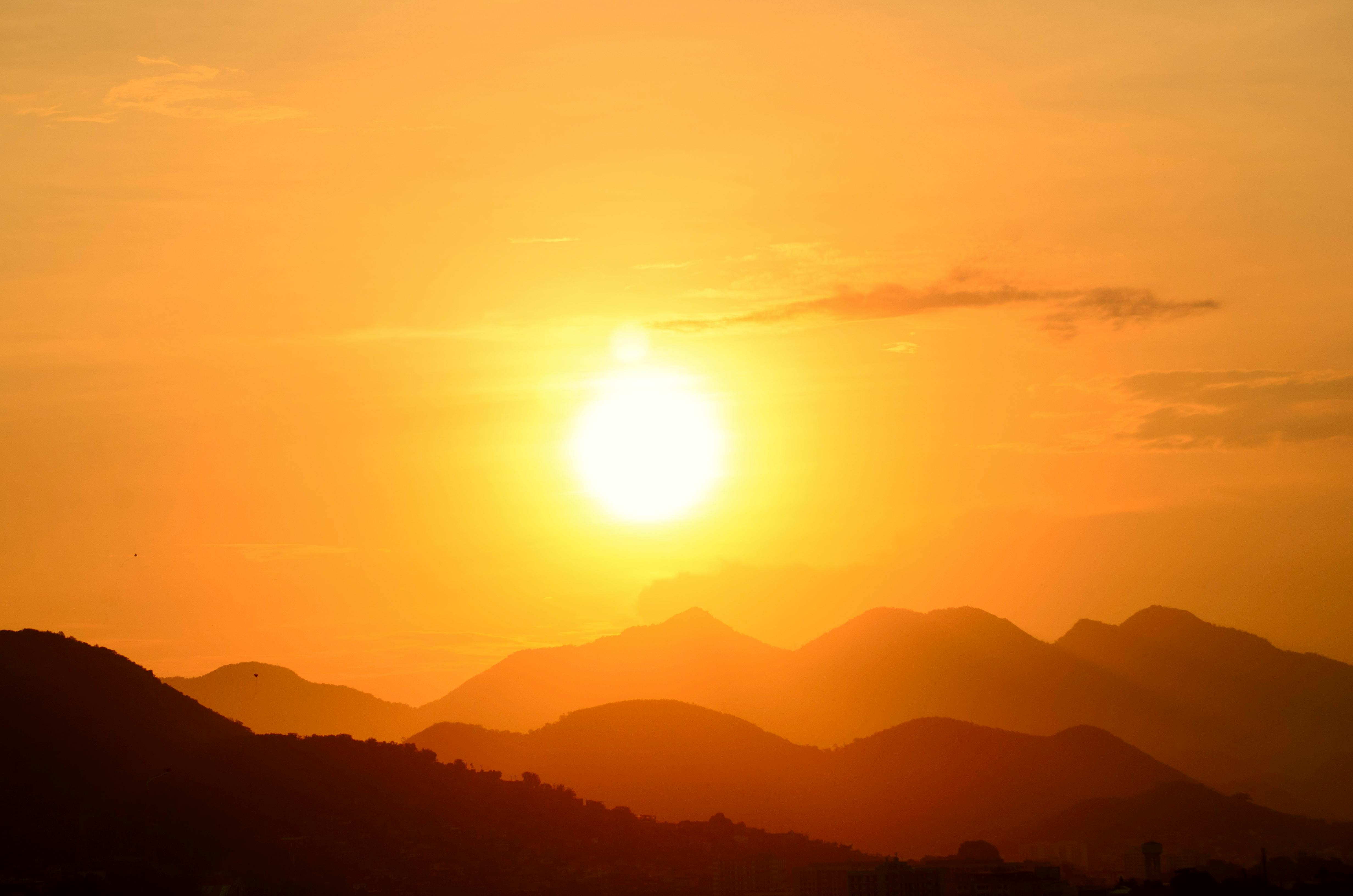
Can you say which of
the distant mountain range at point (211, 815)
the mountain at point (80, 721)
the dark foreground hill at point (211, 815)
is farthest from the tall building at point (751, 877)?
the mountain at point (80, 721)

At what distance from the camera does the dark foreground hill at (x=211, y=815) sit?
16212 cm

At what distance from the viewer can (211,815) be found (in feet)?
563

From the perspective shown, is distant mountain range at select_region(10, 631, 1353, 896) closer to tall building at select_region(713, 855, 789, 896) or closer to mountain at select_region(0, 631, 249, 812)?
mountain at select_region(0, 631, 249, 812)

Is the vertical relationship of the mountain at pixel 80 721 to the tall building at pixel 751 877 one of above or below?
above

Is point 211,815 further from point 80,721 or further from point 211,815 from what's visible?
point 80,721

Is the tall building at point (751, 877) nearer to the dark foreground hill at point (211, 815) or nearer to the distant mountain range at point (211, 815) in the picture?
the distant mountain range at point (211, 815)

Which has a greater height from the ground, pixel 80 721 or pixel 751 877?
pixel 80 721

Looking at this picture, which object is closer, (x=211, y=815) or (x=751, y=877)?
(x=211, y=815)

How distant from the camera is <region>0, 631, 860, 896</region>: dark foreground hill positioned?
162 m

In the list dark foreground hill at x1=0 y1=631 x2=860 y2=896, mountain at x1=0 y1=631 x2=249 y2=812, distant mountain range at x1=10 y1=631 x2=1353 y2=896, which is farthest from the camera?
mountain at x1=0 y1=631 x2=249 y2=812

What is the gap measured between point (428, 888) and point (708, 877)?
3885cm

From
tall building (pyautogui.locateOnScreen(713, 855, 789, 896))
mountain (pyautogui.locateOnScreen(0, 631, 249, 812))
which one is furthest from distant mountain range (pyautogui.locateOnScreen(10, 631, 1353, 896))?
tall building (pyautogui.locateOnScreen(713, 855, 789, 896))

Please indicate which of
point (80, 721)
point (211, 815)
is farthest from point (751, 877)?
point (80, 721)

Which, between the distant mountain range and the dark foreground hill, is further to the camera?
the dark foreground hill
